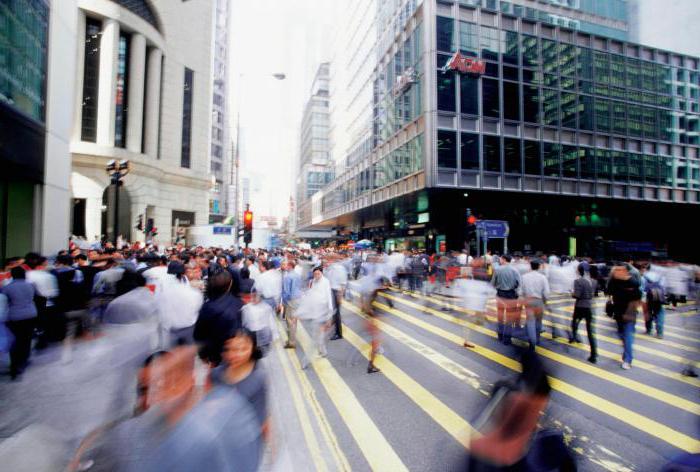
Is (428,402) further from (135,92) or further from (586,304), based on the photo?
(135,92)

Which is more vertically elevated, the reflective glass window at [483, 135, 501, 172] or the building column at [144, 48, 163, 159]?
the building column at [144, 48, 163, 159]

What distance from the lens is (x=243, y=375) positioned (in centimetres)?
287

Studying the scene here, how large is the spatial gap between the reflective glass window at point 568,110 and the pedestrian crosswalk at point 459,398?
2435 centimetres

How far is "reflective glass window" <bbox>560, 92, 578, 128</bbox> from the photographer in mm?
29453

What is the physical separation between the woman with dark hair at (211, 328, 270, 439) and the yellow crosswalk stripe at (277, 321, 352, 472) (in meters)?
1.29

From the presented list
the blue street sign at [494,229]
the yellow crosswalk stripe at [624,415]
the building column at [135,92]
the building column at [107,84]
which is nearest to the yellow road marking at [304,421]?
the yellow crosswalk stripe at [624,415]

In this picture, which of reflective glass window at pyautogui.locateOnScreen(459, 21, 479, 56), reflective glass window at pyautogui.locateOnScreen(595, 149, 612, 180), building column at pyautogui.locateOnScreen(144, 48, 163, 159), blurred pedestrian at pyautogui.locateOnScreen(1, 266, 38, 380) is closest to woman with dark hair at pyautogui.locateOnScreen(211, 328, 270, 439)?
blurred pedestrian at pyautogui.locateOnScreen(1, 266, 38, 380)

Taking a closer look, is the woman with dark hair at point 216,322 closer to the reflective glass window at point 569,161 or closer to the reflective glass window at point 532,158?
the reflective glass window at point 532,158

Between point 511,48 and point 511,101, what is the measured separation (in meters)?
4.08

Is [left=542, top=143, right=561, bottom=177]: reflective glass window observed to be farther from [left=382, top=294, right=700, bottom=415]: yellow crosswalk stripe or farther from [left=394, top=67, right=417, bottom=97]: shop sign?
[left=382, top=294, right=700, bottom=415]: yellow crosswalk stripe

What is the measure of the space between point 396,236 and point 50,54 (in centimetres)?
3281

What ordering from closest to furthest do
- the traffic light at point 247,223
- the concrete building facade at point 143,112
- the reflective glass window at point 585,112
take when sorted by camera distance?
the traffic light at point 247,223 → the concrete building facade at point 143,112 → the reflective glass window at point 585,112

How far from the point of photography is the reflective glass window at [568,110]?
29.5 m

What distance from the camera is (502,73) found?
2789 cm
